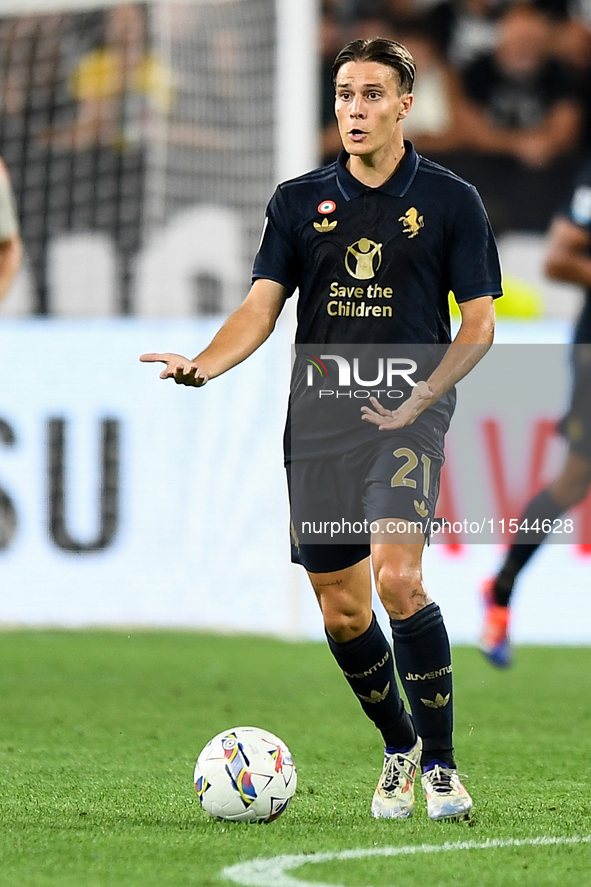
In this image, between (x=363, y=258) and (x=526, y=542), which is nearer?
(x=363, y=258)

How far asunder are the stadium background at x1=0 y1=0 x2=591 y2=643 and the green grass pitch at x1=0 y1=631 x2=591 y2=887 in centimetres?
63

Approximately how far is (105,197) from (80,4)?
4.38 feet

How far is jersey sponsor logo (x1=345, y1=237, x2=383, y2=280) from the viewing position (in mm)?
4027

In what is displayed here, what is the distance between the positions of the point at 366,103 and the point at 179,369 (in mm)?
870

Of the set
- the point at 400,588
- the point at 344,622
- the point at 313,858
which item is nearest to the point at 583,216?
the point at 344,622

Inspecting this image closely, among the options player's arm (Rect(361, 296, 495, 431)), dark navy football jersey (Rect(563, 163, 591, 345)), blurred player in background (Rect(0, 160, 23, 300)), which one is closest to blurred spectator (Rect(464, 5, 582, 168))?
dark navy football jersey (Rect(563, 163, 591, 345))

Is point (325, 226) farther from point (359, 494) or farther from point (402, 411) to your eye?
point (359, 494)

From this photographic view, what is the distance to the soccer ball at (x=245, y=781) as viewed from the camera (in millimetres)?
3762

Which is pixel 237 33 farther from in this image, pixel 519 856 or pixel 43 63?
pixel 519 856

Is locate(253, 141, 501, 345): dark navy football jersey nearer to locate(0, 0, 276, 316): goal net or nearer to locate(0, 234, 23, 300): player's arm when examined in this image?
locate(0, 234, 23, 300): player's arm

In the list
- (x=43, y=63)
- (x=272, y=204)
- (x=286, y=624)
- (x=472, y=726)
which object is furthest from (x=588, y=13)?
(x=272, y=204)

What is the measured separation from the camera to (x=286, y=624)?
934cm

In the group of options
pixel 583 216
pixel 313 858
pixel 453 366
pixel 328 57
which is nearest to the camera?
pixel 313 858

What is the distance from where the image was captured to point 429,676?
3.86 meters
